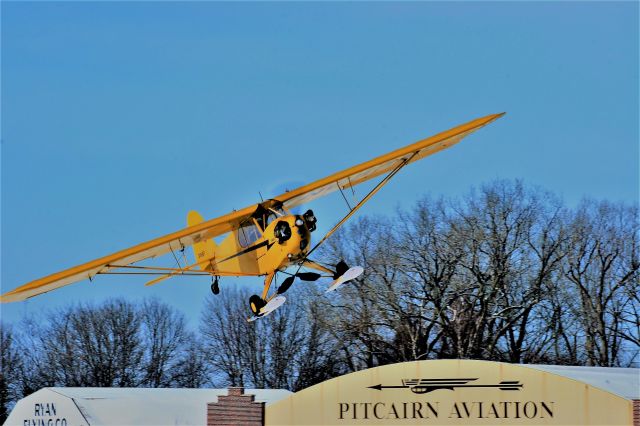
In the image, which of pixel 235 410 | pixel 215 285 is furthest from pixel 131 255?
pixel 235 410

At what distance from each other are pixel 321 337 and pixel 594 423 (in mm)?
35995

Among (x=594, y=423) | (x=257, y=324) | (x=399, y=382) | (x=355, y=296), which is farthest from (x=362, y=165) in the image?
(x=257, y=324)

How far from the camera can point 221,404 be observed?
117ft

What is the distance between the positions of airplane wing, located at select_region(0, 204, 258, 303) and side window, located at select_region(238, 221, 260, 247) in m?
0.18

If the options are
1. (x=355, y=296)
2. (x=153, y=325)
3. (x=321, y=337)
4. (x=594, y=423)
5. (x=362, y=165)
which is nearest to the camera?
(x=594, y=423)

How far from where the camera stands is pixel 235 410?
34.8 metres

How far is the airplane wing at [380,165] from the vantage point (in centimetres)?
2953

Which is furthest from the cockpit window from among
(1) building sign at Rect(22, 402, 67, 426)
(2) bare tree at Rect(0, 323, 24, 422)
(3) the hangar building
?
(2) bare tree at Rect(0, 323, 24, 422)

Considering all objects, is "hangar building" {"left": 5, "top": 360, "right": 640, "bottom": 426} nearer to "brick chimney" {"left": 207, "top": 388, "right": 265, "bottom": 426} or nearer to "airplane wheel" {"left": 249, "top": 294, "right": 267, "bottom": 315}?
"brick chimney" {"left": 207, "top": 388, "right": 265, "bottom": 426}

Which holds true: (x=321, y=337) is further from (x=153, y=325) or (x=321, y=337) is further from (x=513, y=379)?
(x=513, y=379)

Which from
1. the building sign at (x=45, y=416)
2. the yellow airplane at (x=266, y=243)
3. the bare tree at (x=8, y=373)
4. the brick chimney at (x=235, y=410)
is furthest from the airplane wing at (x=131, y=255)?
the bare tree at (x=8, y=373)

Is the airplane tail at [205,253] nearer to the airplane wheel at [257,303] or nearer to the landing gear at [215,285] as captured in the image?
the landing gear at [215,285]

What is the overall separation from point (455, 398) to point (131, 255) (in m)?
8.69

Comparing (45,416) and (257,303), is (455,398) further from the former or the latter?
(45,416)
